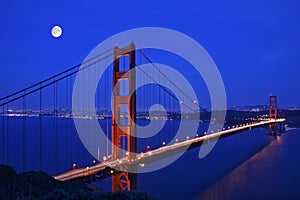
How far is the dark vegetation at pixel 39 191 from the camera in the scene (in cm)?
276

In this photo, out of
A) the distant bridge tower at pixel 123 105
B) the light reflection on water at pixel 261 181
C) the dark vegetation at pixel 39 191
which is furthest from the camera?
the light reflection on water at pixel 261 181

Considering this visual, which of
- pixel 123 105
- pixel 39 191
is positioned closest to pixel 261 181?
pixel 123 105

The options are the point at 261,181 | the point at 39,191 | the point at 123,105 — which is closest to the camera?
the point at 39,191

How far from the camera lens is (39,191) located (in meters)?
3.80

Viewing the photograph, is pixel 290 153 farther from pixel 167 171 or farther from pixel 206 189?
pixel 206 189

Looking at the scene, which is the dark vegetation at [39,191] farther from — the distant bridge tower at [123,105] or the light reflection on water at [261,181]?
the light reflection on water at [261,181]

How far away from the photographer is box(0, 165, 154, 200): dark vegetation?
2762 mm

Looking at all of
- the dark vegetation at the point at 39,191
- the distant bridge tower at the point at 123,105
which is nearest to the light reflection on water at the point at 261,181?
the distant bridge tower at the point at 123,105

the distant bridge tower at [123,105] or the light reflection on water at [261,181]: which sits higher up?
the distant bridge tower at [123,105]

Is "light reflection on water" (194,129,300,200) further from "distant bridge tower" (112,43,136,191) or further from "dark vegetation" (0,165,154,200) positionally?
"dark vegetation" (0,165,154,200)

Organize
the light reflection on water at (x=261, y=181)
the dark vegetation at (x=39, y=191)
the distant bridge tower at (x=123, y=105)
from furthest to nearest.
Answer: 1. the light reflection on water at (x=261, y=181)
2. the distant bridge tower at (x=123, y=105)
3. the dark vegetation at (x=39, y=191)

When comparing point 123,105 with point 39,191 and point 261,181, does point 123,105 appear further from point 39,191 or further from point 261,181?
point 261,181

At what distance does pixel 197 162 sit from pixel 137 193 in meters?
14.2

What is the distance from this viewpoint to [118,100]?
8.19m
